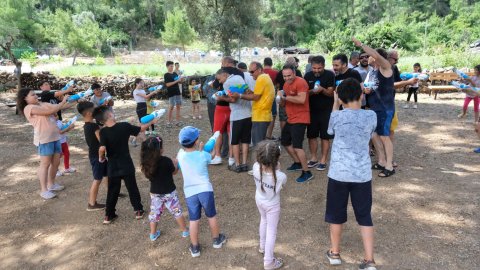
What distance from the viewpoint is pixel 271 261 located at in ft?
10.6

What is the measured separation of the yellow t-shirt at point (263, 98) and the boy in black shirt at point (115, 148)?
1683mm

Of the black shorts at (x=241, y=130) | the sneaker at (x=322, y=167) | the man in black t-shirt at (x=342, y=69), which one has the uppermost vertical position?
the man in black t-shirt at (x=342, y=69)

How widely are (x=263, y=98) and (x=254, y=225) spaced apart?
1.94 m

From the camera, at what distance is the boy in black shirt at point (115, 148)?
3930 mm

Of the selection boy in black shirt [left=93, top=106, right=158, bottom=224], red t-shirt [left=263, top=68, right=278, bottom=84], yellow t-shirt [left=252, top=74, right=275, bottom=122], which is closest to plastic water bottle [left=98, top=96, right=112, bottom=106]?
boy in black shirt [left=93, top=106, right=158, bottom=224]

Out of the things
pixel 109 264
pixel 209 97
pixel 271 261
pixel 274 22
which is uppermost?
pixel 274 22

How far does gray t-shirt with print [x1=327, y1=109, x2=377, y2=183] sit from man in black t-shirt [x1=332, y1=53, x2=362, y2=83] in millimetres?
2235

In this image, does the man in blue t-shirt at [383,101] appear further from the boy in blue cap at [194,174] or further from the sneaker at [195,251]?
the sneaker at [195,251]

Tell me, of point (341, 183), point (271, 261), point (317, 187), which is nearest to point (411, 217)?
point (317, 187)

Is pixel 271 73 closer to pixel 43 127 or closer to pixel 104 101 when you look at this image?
pixel 104 101

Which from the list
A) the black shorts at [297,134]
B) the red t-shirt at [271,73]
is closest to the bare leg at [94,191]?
the black shorts at [297,134]

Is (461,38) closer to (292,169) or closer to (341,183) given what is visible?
(292,169)

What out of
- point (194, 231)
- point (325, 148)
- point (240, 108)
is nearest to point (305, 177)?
point (325, 148)

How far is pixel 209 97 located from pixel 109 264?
337 centimetres
